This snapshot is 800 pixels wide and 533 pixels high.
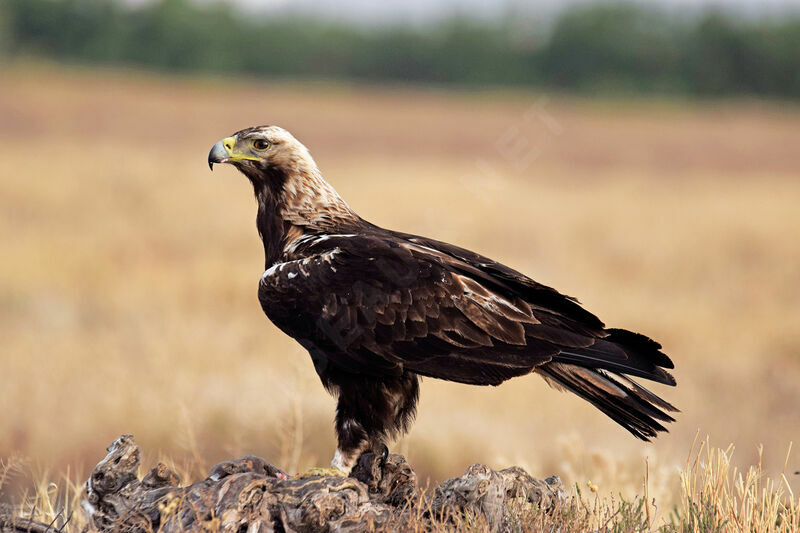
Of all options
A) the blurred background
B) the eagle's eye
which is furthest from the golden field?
the eagle's eye

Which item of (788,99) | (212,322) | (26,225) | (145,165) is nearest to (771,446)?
(212,322)

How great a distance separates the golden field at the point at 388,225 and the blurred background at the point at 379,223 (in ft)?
0.14

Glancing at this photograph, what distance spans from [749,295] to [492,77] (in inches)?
2111

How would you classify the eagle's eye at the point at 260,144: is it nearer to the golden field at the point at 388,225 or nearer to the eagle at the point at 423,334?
the eagle at the point at 423,334

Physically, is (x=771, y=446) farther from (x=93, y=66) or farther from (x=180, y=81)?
(x=93, y=66)

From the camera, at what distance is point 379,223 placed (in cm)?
1758

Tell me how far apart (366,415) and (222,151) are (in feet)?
5.27

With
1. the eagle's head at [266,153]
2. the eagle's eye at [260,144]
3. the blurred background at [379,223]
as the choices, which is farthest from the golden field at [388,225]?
the eagle's eye at [260,144]

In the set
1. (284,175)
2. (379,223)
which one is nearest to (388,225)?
(379,223)

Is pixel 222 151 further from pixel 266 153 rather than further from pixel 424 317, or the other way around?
pixel 424 317

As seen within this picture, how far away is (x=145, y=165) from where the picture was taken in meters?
22.1

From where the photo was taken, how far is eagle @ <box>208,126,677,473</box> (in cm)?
430

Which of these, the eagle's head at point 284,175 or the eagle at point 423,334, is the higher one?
the eagle's head at point 284,175

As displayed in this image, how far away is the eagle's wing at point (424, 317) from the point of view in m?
4.34
